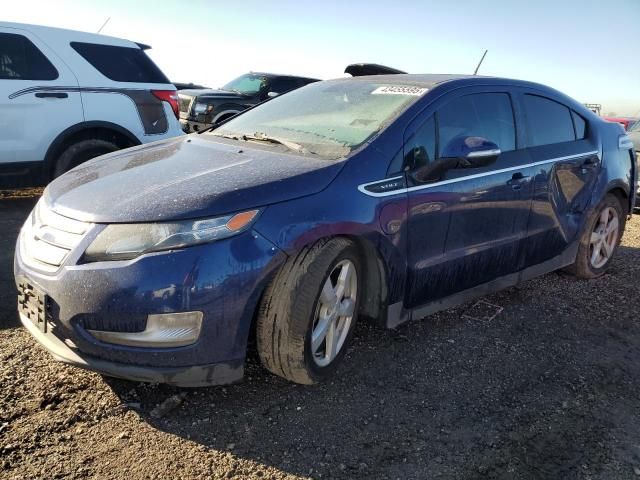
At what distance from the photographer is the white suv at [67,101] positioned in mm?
5297

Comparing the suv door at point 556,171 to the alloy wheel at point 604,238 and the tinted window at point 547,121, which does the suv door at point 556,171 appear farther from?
the alloy wheel at point 604,238

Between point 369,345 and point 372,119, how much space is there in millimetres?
1323

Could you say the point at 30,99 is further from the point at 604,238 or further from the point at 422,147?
the point at 604,238

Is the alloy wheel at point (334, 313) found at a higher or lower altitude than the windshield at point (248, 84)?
lower

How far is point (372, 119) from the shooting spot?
10.2 feet

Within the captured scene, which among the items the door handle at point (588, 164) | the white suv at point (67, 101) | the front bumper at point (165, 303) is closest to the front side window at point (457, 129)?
the door handle at point (588, 164)

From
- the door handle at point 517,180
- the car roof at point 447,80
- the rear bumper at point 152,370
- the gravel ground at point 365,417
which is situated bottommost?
the gravel ground at point 365,417

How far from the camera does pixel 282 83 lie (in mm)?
11703

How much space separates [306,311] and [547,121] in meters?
2.57

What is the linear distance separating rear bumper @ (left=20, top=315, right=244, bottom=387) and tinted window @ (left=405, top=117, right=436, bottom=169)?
4.62 ft

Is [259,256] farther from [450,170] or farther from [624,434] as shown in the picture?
[624,434]

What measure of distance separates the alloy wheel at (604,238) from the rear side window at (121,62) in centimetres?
466

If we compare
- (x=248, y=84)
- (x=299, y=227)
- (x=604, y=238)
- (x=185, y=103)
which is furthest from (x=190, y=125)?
(x=299, y=227)

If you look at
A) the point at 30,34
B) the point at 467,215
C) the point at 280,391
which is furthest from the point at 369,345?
the point at 30,34
